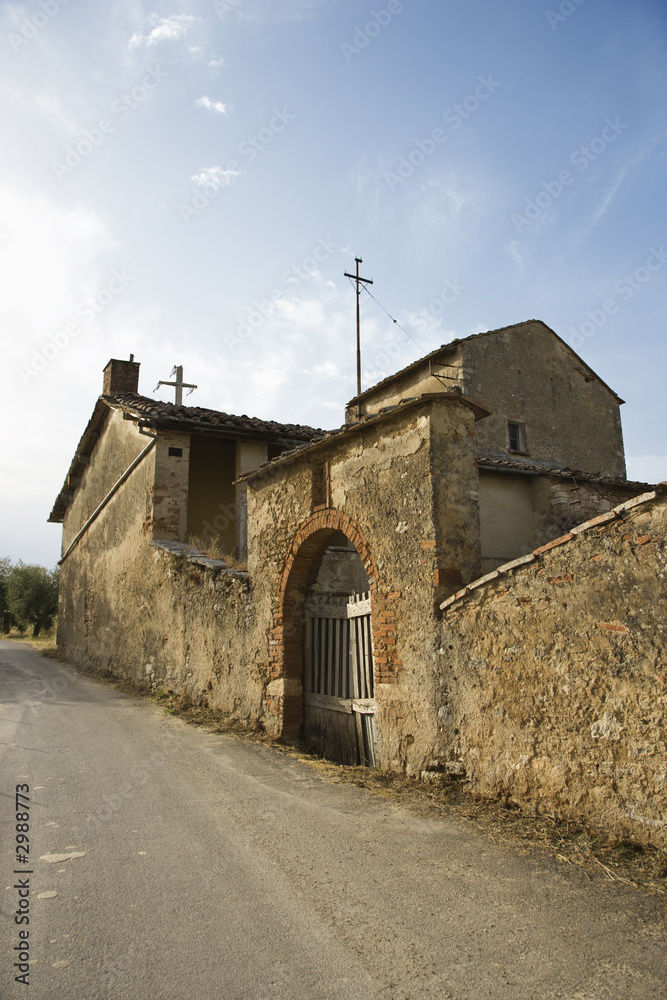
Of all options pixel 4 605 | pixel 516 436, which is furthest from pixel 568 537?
pixel 4 605

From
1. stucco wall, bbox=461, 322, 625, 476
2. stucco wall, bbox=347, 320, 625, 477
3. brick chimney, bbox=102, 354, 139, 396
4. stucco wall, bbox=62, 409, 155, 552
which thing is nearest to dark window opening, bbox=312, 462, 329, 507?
stucco wall, bbox=62, 409, 155, 552

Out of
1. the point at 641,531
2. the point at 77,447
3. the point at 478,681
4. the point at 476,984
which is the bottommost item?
the point at 476,984

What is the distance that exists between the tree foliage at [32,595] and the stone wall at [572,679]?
36.0m

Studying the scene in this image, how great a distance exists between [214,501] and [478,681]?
11.0 metres

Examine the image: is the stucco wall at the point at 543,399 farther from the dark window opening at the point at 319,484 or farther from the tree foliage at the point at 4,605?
the tree foliage at the point at 4,605

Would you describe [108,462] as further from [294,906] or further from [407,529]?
[294,906]

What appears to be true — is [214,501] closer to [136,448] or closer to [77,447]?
[136,448]

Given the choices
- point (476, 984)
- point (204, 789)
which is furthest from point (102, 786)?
point (476, 984)

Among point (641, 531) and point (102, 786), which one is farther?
point (102, 786)

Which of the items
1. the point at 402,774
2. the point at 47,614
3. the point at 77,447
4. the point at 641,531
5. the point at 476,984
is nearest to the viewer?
the point at 476,984

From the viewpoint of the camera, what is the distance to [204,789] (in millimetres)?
5602

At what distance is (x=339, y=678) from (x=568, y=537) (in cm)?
355

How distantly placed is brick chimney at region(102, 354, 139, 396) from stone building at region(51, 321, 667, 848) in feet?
0.14

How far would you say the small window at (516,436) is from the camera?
637 inches
